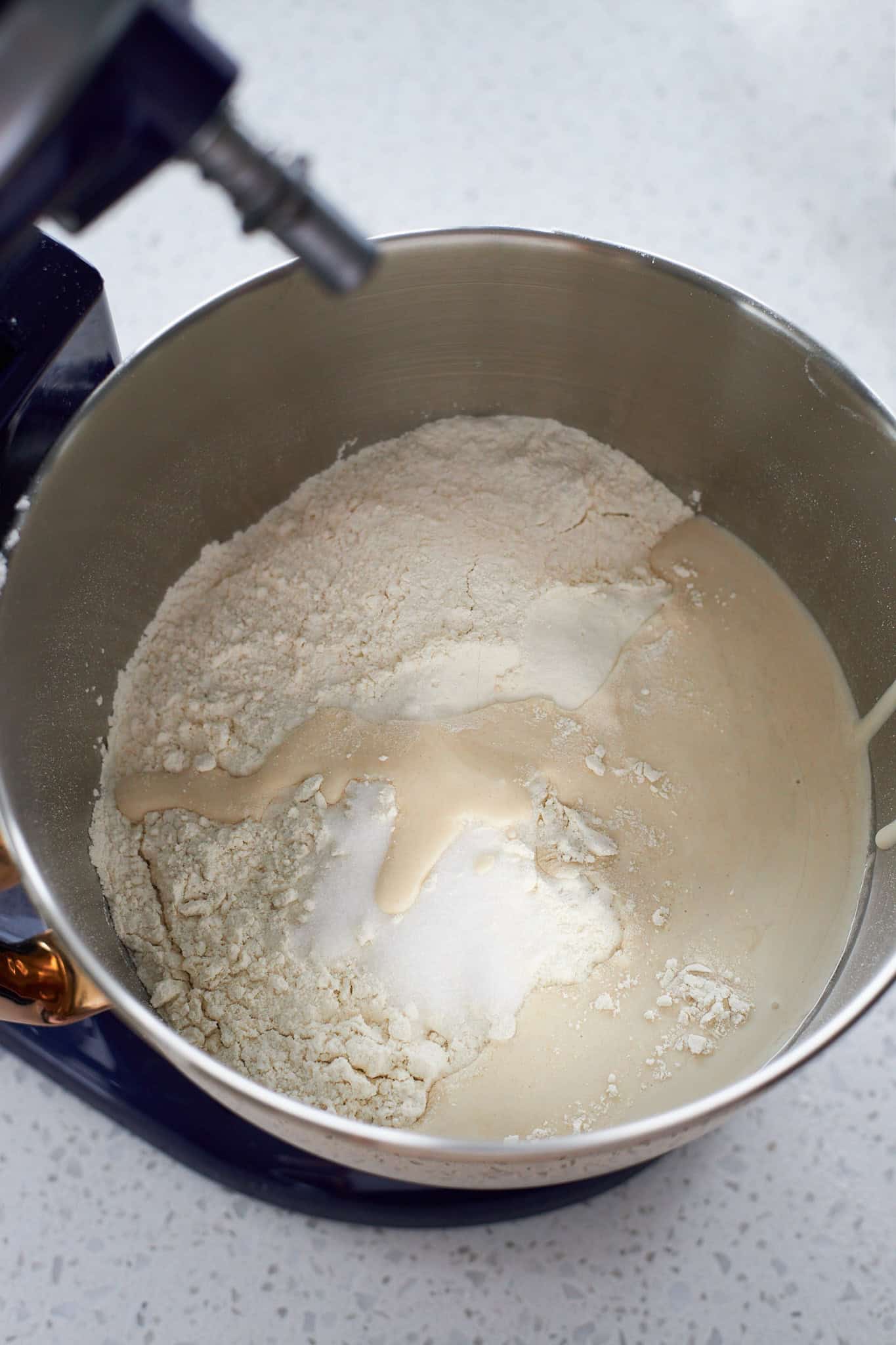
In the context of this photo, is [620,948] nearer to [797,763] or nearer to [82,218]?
[797,763]

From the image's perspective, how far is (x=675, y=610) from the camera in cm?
81

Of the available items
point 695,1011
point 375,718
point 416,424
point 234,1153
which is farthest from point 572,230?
point 234,1153

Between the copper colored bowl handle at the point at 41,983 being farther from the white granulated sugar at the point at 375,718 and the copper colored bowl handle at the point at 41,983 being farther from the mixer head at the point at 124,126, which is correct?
the mixer head at the point at 124,126

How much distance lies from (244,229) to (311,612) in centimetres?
39

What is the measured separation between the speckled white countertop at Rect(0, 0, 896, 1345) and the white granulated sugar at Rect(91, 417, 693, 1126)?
0.50 ft

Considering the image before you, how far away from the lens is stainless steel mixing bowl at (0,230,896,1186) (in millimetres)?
669

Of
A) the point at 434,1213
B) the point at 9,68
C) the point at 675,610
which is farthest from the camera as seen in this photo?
the point at 675,610

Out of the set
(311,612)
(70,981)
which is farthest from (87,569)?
(70,981)

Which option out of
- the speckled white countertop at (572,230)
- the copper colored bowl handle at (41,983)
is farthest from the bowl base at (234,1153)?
the copper colored bowl handle at (41,983)

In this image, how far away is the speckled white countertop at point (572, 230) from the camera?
702 mm

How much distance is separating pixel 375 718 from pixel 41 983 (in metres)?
0.28

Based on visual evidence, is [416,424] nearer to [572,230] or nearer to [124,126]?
[572,230]

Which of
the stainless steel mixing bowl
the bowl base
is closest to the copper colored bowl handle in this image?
the stainless steel mixing bowl

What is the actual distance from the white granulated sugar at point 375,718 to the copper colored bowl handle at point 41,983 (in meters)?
0.10
